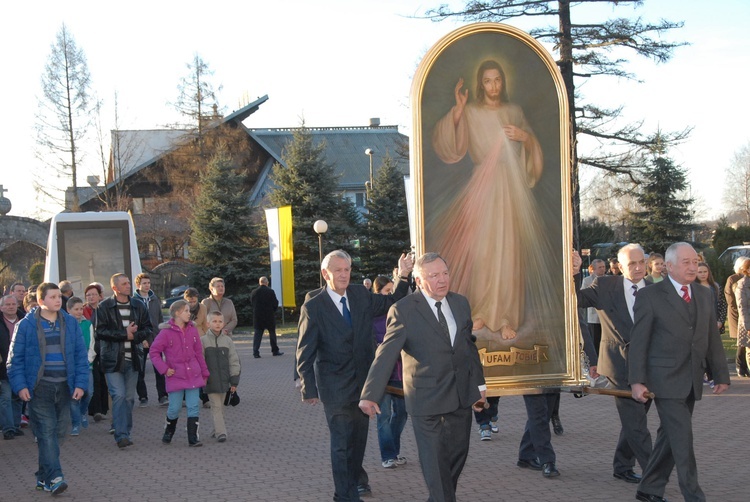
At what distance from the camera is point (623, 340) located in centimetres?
783

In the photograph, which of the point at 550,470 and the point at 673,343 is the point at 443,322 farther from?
the point at 550,470

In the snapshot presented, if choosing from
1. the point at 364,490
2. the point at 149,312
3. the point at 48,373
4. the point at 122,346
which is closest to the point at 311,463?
the point at 364,490

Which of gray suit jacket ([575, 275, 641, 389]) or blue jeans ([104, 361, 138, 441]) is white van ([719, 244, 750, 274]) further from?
gray suit jacket ([575, 275, 641, 389])

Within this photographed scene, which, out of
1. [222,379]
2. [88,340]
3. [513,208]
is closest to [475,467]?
[513,208]

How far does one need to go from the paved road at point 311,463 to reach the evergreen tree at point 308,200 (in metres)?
23.3

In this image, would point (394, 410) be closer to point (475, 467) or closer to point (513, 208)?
point (475, 467)

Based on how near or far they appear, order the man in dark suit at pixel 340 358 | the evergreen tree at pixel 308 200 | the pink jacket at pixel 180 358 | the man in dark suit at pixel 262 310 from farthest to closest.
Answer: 1. the evergreen tree at pixel 308 200
2. the man in dark suit at pixel 262 310
3. the pink jacket at pixel 180 358
4. the man in dark suit at pixel 340 358

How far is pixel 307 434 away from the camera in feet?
37.7

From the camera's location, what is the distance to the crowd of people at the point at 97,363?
8.58 metres

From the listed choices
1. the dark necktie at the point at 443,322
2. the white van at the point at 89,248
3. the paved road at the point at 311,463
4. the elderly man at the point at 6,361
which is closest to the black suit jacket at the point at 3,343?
the elderly man at the point at 6,361

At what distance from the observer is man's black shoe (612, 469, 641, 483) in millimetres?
7957

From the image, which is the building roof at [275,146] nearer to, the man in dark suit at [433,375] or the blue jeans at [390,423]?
the blue jeans at [390,423]

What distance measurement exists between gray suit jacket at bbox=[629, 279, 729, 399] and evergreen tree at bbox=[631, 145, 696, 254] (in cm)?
3466

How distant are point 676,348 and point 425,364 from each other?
1.98 meters
